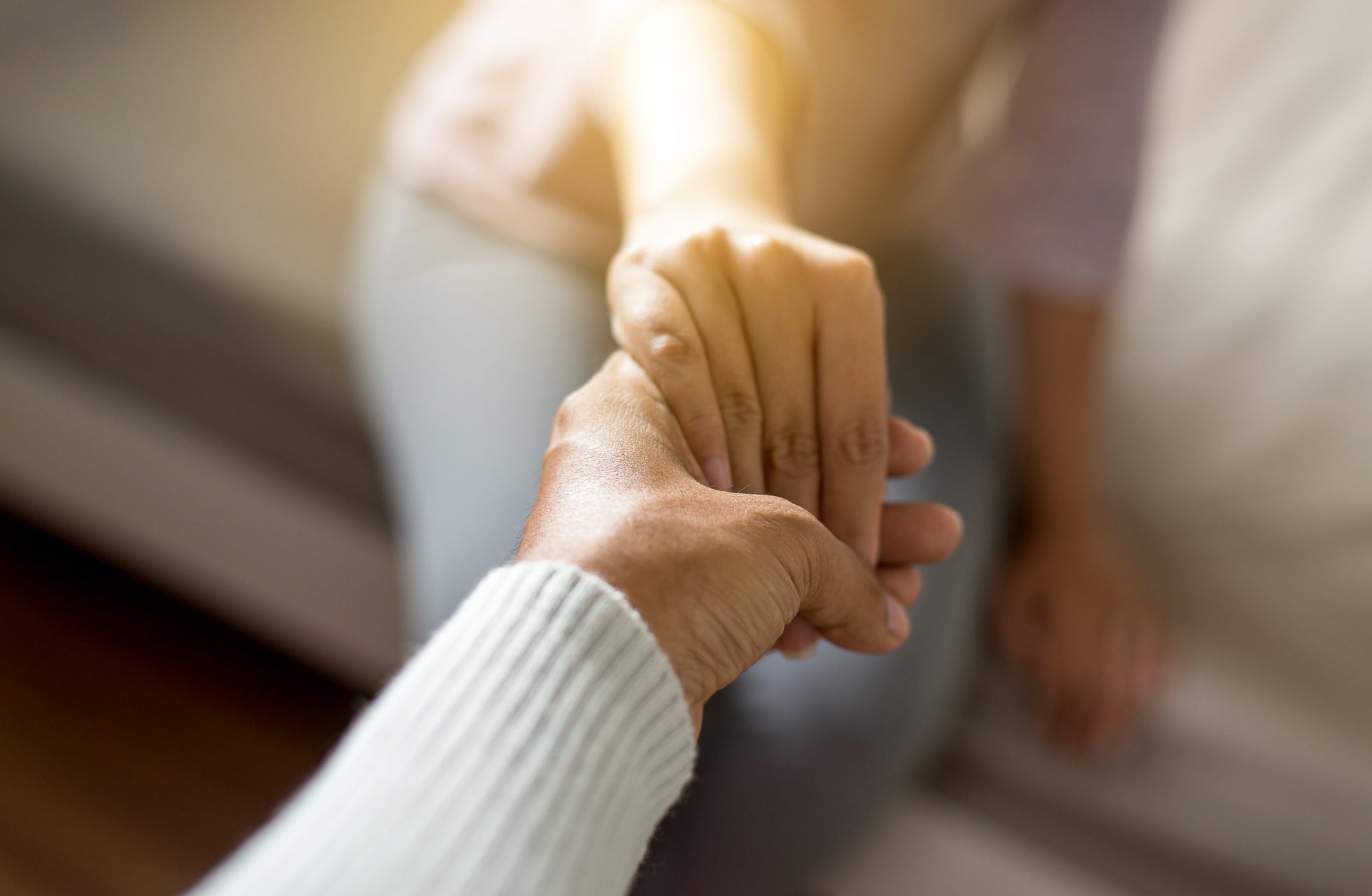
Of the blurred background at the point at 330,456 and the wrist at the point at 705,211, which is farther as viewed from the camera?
the blurred background at the point at 330,456

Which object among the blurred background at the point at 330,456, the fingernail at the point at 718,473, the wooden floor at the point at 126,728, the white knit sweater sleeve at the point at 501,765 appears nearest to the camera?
the white knit sweater sleeve at the point at 501,765

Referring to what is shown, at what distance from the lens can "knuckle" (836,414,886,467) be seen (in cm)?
32

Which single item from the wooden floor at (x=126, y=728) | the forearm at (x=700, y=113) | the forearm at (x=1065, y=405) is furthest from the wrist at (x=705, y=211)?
the wooden floor at (x=126, y=728)

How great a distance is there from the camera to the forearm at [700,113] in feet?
1.20

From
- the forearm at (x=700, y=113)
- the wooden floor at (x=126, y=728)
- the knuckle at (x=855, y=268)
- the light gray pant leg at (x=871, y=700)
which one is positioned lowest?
the wooden floor at (x=126, y=728)

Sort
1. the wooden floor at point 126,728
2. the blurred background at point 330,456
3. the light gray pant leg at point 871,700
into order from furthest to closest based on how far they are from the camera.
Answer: the wooden floor at point 126,728 < the blurred background at point 330,456 < the light gray pant leg at point 871,700

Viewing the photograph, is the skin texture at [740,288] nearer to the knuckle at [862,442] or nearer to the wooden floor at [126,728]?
the knuckle at [862,442]

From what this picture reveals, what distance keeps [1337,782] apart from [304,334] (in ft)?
2.28

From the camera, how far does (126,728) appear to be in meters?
0.84

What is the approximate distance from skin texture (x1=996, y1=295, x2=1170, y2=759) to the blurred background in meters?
0.02

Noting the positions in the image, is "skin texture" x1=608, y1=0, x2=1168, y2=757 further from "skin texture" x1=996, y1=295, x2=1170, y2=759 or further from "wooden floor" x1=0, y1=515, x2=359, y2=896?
"wooden floor" x1=0, y1=515, x2=359, y2=896

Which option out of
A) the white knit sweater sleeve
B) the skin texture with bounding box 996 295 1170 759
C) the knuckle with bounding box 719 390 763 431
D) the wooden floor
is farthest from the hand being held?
the wooden floor

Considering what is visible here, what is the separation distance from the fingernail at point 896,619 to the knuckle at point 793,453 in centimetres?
5

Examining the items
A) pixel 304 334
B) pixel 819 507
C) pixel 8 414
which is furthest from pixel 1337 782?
pixel 8 414
